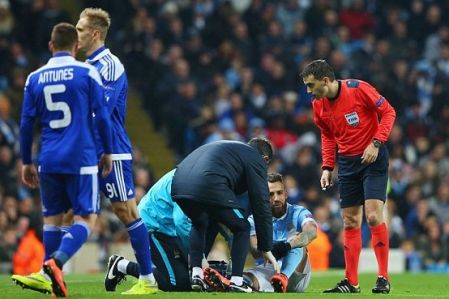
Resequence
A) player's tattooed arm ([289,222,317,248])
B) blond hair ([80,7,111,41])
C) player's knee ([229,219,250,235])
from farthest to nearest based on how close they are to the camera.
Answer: player's tattooed arm ([289,222,317,248]), blond hair ([80,7,111,41]), player's knee ([229,219,250,235])

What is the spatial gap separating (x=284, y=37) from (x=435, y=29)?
3618 mm

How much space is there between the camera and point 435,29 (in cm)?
2684

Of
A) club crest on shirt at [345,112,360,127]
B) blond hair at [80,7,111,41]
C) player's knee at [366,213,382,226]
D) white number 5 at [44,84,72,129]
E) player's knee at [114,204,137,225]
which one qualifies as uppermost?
blond hair at [80,7,111,41]

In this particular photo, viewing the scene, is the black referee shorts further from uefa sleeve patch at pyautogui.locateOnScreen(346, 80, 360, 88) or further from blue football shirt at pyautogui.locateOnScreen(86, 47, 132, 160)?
blue football shirt at pyautogui.locateOnScreen(86, 47, 132, 160)

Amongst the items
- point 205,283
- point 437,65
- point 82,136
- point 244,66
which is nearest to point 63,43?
point 82,136

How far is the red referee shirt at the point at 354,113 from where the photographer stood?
1144cm

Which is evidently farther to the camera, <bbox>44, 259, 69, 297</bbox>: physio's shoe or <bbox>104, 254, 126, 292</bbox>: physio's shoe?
<bbox>104, 254, 126, 292</bbox>: physio's shoe

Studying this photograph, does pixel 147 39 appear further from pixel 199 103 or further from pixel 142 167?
pixel 142 167

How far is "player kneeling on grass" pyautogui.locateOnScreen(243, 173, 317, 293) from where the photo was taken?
11023mm

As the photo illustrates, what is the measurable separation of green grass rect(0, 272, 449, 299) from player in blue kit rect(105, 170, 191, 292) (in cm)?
40

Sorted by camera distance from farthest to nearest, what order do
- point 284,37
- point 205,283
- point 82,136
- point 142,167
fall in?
point 284,37, point 142,167, point 205,283, point 82,136

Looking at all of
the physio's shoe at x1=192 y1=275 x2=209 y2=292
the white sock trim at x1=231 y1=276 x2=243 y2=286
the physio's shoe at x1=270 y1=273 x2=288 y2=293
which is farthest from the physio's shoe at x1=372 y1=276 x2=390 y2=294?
the physio's shoe at x1=192 y1=275 x2=209 y2=292

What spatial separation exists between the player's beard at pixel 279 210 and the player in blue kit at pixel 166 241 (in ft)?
2.90

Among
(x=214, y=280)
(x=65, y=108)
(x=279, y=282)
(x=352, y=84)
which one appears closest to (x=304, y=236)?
(x=279, y=282)
